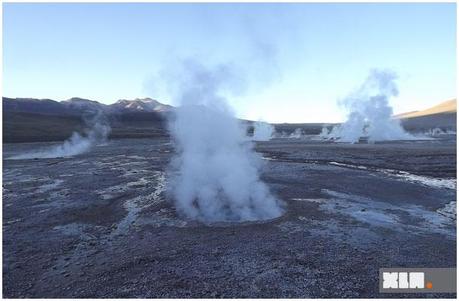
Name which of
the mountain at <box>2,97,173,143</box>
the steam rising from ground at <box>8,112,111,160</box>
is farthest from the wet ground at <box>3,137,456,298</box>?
the steam rising from ground at <box>8,112,111,160</box>

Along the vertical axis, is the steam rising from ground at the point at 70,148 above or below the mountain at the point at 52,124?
below

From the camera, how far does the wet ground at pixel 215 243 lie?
30.6ft

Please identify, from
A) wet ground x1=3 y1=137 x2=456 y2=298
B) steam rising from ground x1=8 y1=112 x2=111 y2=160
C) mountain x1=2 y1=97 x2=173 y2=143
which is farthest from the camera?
mountain x1=2 y1=97 x2=173 y2=143

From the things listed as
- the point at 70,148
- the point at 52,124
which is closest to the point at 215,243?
the point at 70,148

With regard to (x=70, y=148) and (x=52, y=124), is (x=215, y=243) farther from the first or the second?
(x=52, y=124)

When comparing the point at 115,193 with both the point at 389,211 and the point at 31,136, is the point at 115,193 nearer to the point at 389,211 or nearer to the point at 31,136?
the point at 389,211

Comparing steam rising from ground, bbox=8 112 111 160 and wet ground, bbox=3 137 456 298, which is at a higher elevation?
steam rising from ground, bbox=8 112 111 160

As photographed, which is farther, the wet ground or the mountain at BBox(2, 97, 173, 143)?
the mountain at BBox(2, 97, 173, 143)

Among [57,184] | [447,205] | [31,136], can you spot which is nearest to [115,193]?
[57,184]

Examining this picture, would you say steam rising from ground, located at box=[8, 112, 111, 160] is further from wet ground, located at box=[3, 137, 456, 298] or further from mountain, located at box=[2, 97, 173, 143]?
wet ground, located at box=[3, 137, 456, 298]

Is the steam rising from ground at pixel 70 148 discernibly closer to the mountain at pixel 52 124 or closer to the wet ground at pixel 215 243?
the mountain at pixel 52 124

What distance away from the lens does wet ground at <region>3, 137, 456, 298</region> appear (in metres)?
9.32

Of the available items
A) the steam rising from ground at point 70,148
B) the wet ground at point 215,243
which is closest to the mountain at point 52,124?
the steam rising from ground at point 70,148

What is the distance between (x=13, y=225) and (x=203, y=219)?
7564mm
